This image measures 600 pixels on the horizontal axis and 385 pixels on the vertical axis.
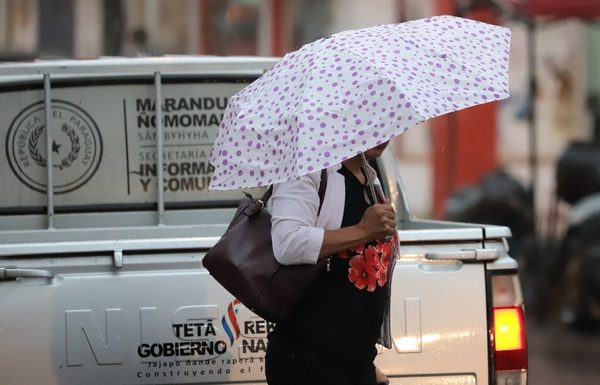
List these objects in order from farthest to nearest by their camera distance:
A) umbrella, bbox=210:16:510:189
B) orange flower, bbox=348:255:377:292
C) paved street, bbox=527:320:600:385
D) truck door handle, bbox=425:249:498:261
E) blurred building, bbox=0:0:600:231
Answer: blurred building, bbox=0:0:600:231 < paved street, bbox=527:320:600:385 < truck door handle, bbox=425:249:498:261 < orange flower, bbox=348:255:377:292 < umbrella, bbox=210:16:510:189

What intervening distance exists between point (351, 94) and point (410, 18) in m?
11.8

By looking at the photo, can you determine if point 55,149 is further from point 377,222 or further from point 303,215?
point 377,222

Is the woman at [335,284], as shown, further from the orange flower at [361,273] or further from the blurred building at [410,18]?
the blurred building at [410,18]

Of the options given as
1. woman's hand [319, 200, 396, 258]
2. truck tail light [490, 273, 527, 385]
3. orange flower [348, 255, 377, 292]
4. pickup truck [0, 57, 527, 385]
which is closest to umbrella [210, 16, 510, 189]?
woman's hand [319, 200, 396, 258]

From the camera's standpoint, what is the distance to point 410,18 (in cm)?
1545

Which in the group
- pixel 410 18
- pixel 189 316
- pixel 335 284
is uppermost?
pixel 410 18

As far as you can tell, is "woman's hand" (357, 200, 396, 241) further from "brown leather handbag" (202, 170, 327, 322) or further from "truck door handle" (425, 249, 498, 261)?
"truck door handle" (425, 249, 498, 261)

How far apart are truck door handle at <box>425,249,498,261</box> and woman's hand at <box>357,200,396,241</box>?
2.49ft

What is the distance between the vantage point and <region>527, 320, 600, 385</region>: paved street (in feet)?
29.6

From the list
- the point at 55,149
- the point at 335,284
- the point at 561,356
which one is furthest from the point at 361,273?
the point at 561,356

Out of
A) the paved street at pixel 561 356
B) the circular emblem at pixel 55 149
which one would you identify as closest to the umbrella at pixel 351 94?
the circular emblem at pixel 55 149

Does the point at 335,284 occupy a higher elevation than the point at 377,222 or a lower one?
lower

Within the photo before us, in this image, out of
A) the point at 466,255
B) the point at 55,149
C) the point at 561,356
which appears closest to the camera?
the point at 466,255

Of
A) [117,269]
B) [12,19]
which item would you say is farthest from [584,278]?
[12,19]
